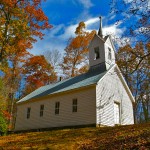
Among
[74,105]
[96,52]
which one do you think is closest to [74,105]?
[74,105]

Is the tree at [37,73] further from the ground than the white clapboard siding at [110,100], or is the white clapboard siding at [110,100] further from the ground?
the tree at [37,73]

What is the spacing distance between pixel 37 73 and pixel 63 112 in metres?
20.7

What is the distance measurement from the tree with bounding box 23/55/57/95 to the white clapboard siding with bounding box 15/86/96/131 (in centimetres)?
1346

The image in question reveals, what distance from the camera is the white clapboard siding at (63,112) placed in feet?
57.0

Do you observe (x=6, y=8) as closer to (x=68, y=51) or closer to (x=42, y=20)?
(x=42, y=20)

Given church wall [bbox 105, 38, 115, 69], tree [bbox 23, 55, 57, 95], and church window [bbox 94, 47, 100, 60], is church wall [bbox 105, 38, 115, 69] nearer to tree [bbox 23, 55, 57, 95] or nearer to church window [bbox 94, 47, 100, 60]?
church window [bbox 94, 47, 100, 60]

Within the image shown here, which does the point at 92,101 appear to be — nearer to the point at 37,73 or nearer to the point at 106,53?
the point at 106,53

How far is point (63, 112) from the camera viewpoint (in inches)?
770

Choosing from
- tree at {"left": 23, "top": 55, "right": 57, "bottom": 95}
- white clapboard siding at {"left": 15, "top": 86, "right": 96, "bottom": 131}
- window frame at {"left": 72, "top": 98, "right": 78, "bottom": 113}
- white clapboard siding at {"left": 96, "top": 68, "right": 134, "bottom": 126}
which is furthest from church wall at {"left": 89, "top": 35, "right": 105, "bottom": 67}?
tree at {"left": 23, "top": 55, "right": 57, "bottom": 95}

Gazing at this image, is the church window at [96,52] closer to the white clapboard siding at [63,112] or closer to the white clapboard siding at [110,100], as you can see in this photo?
the white clapboard siding at [110,100]

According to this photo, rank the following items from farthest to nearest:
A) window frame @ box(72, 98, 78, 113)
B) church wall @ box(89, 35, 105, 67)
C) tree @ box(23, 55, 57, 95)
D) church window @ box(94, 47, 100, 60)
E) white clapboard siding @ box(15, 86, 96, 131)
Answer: tree @ box(23, 55, 57, 95)
church window @ box(94, 47, 100, 60)
church wall @ box(89, 35, 105, 67)
window frame @ box(72, 98, 78, 113)
white clapboard siding @ box(15, 86, 96, 131)

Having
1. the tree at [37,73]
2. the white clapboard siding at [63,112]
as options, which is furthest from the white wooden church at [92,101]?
the tree at [37,73]

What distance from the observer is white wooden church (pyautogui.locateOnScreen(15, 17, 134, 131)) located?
17.5m

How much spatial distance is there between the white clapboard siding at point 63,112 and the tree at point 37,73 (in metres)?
13.5
